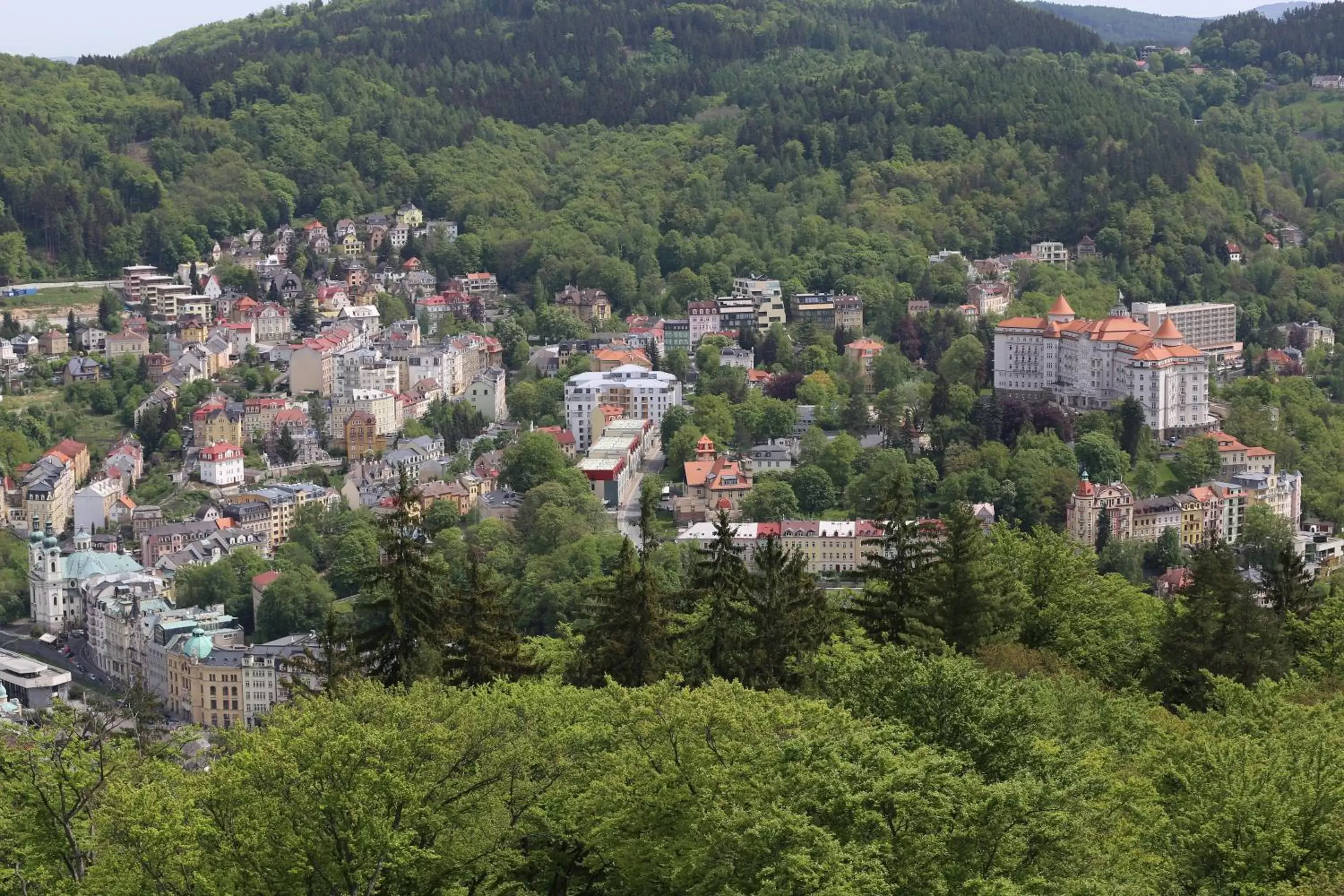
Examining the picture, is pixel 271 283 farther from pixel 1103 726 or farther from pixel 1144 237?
pixel 1103 726

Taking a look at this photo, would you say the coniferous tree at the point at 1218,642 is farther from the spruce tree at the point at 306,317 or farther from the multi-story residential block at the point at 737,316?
the spruce tree at the point at 306,317

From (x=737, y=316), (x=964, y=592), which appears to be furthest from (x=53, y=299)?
(x=964, y=592)

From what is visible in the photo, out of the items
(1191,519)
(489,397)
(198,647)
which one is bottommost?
(198,647)

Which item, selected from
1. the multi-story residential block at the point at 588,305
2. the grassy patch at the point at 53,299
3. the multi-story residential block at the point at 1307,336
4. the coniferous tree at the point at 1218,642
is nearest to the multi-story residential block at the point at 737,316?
the multi-story residential block at the point at 588,305

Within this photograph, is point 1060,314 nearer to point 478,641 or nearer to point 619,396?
point 619,396

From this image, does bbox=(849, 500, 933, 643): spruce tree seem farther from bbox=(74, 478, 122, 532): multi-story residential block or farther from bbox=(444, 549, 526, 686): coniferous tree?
bbox=(74, 478, 122, 532): multi-story residential block
